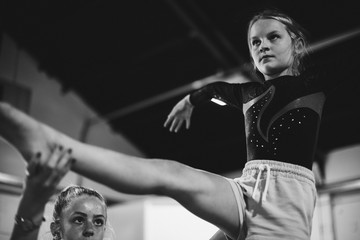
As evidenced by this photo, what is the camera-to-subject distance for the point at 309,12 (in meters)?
5.01

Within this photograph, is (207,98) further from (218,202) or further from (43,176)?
(43,176)

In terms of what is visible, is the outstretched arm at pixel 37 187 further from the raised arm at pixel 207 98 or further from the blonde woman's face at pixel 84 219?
the blonde woman's face at pixel 84 219

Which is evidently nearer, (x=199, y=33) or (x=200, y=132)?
(x=199, y=33)

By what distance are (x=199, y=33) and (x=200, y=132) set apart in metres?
1.79

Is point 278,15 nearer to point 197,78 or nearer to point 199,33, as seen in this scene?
point 199,33

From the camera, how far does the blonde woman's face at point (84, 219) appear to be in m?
2.61

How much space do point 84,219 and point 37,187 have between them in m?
1.22

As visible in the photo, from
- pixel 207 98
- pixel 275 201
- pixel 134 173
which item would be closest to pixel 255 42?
pixel 207 98

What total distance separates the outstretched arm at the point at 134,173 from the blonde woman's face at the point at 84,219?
986 millimetres

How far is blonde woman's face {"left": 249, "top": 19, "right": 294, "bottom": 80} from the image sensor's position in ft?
6.96

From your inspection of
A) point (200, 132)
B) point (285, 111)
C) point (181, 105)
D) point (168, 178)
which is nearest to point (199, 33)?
point (200, 132)

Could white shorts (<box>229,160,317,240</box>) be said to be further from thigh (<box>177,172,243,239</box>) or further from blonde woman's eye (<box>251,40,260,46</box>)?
blonde woman's eye (<box>251,40,260,46</box>)

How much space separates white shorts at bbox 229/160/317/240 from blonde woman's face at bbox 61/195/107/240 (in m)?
0.99

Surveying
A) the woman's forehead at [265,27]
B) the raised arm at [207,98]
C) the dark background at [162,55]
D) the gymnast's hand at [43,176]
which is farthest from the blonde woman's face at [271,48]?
the dark background at [162,55]
